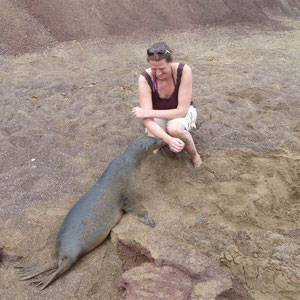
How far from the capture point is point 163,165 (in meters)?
3.47

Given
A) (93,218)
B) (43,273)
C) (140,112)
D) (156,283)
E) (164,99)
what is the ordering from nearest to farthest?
(156,283) → (43,273) → (93,218) → (140,112) → (164,99)

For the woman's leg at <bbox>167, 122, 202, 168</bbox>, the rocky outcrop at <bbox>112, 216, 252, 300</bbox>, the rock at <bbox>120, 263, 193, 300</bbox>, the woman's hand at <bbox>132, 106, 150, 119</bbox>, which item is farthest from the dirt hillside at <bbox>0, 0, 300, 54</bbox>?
the rock at <bbox>120, 263, 193, 300</bbox>

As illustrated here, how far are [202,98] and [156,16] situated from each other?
4.53 m

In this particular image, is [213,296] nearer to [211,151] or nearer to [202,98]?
[211,151]

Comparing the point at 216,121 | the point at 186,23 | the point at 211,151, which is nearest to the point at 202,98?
the point at 216,121

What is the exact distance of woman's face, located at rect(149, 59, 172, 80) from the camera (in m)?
2.98

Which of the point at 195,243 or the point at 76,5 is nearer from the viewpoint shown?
the point at 195,243

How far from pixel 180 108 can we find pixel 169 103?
144mm

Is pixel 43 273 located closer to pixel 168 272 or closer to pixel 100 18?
pixel 168 272

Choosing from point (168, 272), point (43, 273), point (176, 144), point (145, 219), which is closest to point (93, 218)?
point (145, 219)

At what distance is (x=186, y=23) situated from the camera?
Answer: 8656mm

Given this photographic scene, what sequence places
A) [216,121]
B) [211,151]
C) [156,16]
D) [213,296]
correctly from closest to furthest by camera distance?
1. [213,296]
2. [211,151]
3. [216,121]
4. [156,16]

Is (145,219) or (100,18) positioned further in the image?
(100,18)

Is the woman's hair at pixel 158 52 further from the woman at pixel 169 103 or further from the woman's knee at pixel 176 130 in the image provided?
the woman's knee at pixel 176 130
